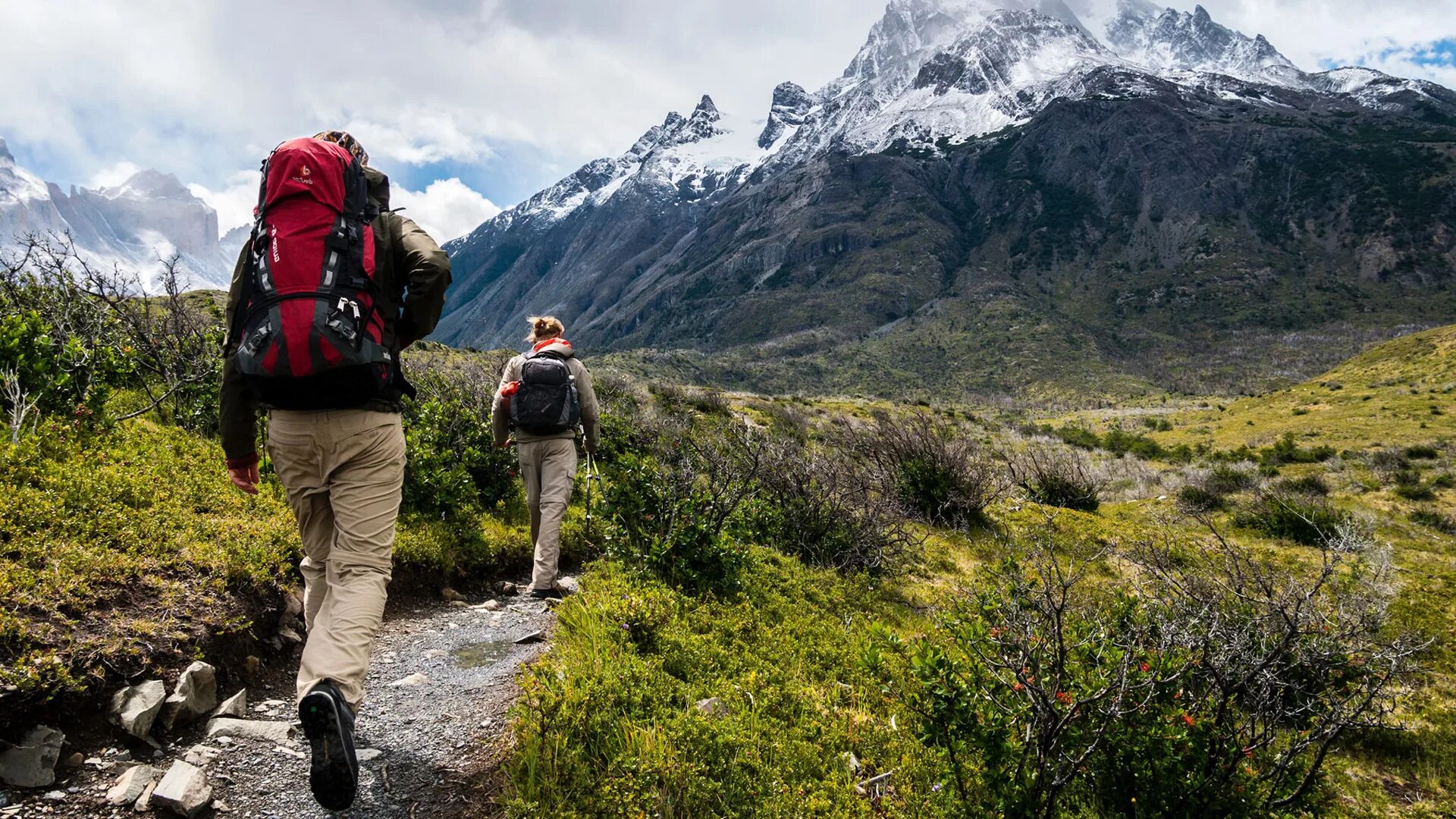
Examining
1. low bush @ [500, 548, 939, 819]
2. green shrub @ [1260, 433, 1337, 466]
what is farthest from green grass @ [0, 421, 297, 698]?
green shrub @ [1260, 433, 1337, 466]

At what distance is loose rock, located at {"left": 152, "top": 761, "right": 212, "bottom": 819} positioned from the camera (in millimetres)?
2365

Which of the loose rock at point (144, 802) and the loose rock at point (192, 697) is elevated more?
the loose rock at point (192, 697)

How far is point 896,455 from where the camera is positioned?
11562 millimetres

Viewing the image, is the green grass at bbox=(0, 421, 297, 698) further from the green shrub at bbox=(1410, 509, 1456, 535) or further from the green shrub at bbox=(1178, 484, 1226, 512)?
the green shrub at bbox=(1410, 509, 1456, 535)

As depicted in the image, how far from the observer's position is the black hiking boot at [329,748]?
7.63ft

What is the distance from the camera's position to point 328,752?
92.9 inches

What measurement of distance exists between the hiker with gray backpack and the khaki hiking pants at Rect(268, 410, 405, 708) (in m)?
2.25

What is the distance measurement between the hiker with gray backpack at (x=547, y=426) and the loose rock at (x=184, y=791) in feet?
9.86

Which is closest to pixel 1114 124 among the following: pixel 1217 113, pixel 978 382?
pixel 1217 113

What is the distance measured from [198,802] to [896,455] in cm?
1053

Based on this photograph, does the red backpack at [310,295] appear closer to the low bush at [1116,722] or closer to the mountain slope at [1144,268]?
the low bush at [1116,722]


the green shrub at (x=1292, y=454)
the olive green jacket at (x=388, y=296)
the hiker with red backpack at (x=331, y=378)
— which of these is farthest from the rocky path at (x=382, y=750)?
the green shrub at (x=1292, y=454)

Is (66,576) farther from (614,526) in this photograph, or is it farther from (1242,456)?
(1242,456)

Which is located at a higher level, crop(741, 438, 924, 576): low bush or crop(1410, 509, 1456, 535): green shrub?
crop(741, 438, 924, 576): low bush
